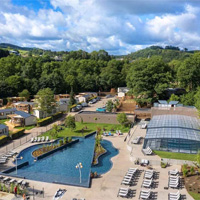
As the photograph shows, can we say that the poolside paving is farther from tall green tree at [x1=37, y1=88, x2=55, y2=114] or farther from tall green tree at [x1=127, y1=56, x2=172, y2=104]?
tall green tree at [x1=127, y1=56, x2=172, y2=104]

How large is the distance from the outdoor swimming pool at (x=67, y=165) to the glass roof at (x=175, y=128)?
6177 mm

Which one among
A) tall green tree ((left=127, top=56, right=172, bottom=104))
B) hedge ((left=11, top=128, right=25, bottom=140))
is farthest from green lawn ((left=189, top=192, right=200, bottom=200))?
tall green tree ((left=127, top=56, right=172, bottom=104))

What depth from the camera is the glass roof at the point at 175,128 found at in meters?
28.2

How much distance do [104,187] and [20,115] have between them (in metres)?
25.7

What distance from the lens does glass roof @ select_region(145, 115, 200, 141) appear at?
2815 cm

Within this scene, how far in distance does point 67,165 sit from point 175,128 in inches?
595

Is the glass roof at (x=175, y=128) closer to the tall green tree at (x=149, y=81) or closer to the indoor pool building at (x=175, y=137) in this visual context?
the indoor pool building at (x=175, y=137)

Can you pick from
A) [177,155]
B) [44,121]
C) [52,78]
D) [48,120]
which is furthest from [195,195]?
[52,78]

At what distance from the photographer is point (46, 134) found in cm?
3584

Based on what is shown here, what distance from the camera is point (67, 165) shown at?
25.6 m

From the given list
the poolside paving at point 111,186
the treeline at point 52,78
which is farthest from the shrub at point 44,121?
the treeline at point 52,78

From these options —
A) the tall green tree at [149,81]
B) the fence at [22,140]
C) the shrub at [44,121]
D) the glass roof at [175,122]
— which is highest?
the tall green tree at [149,81]

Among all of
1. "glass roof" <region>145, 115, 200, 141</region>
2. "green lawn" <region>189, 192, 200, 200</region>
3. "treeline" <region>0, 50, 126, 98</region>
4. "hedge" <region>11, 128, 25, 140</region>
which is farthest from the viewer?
"treeline" <region>0, 50, 126, 98</region>

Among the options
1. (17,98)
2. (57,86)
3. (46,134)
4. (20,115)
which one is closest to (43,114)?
(20,115)
